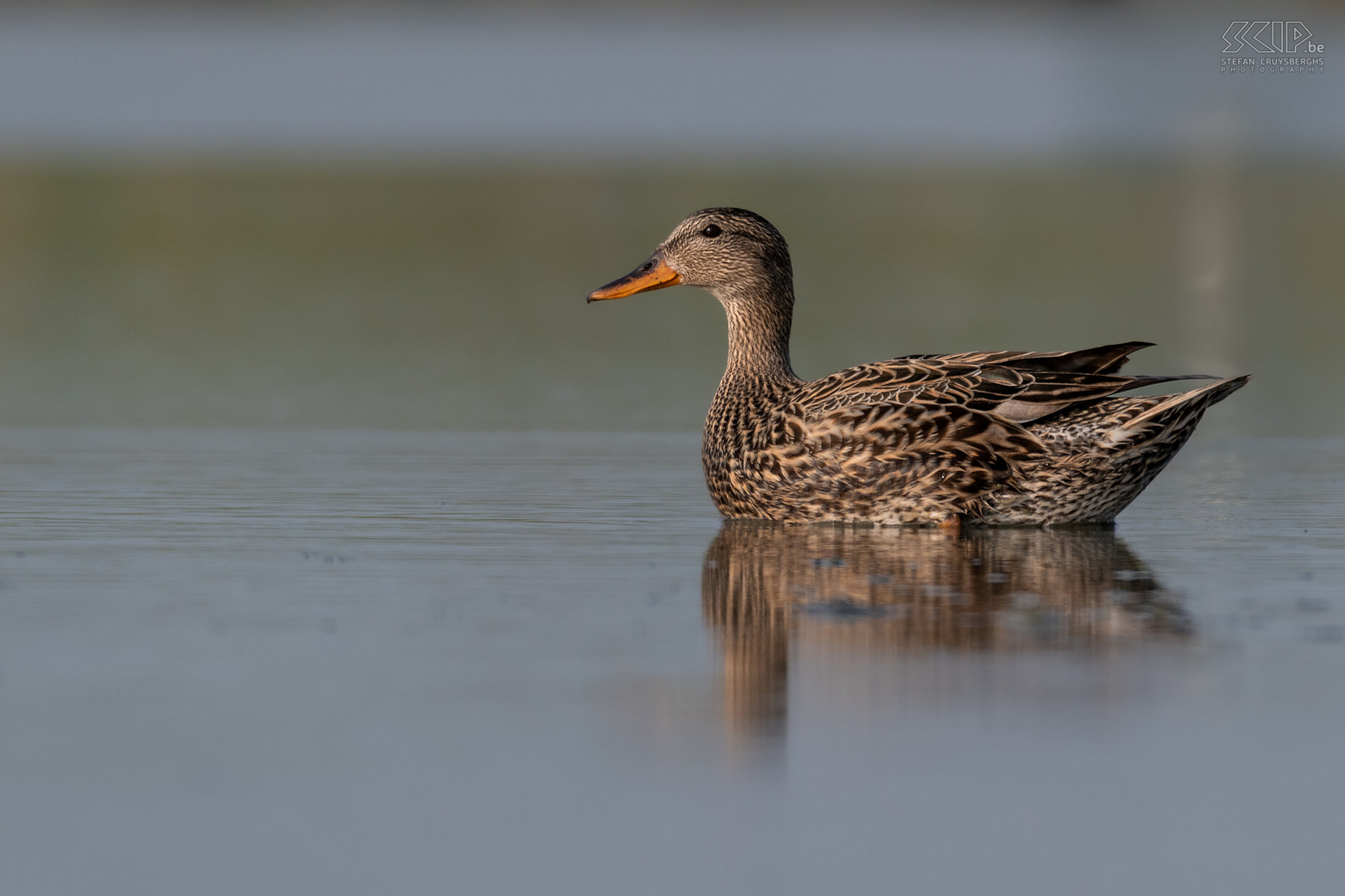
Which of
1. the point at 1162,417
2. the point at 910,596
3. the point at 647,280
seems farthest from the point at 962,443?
the point at 647,280

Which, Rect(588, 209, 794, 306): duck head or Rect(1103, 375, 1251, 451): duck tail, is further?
Rect(588, 209, 794, 306): duck head

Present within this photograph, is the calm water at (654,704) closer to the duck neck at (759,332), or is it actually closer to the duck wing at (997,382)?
the duck wing at (997,382)

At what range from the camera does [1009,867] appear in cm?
446

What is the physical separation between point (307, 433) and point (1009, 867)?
26.5 ft

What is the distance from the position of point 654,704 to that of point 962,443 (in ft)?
12.0

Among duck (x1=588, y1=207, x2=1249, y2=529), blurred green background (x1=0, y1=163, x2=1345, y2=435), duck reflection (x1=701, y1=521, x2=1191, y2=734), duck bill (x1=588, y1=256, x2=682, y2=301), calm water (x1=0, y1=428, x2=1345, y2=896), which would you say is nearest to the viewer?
calm water (x1=0, y1=428, x2=1345, y2=896)

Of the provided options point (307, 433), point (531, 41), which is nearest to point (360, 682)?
point (307, 433)

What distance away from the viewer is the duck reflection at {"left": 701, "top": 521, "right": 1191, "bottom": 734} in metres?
6.32

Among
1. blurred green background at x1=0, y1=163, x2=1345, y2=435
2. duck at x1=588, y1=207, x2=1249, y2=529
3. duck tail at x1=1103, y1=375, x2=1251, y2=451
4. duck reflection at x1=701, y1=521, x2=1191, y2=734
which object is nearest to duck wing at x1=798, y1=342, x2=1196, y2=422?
duck at x1=588, y1=207, x2=1249, y2=529

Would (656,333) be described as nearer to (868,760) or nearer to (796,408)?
(796,408)

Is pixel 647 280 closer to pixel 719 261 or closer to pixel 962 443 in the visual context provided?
pixel 719 261

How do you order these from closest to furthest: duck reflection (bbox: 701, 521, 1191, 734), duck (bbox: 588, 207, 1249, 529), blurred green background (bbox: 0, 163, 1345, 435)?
1. duck reflection (bbox: 701, 521, 1191, 734)
2. duck (bbox: 588, 207, 1249, 529)
3. blurred green background (bbox: 0, 163, 1345, 435)

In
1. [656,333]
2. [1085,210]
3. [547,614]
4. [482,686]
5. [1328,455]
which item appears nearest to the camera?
[482,686]

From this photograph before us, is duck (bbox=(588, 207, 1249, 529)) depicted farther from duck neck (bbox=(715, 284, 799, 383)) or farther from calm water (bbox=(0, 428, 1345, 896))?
duck neck (bbox=(715, 284, 799, 383))
